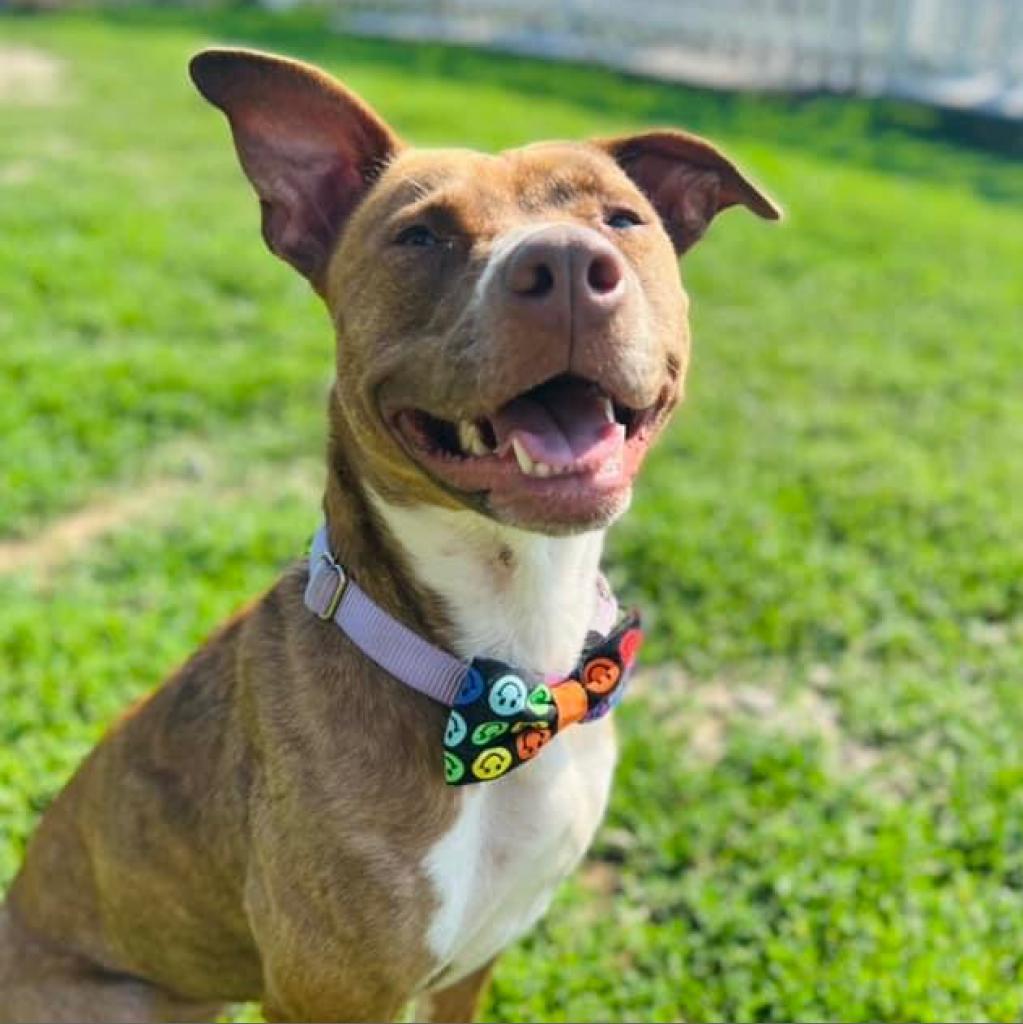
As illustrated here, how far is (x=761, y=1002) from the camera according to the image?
3.51 m

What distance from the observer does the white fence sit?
13.7m

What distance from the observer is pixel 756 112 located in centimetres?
1399

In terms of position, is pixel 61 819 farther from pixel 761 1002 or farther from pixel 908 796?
pixel 908 796

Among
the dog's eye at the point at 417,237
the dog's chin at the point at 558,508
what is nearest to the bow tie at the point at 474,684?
the dog's chin at the point at 558,508

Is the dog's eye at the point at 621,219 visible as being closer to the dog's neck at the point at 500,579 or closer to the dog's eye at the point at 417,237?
the dog's eye at the point at 417,237

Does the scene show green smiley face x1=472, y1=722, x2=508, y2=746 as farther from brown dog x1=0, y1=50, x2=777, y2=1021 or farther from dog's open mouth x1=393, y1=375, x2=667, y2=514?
dog's open mouth x1=393, y1=375, x2=667, y2=514

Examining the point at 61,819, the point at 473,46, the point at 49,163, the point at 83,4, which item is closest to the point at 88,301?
the point at 49,163

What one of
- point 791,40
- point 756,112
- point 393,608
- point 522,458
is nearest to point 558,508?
point 522,458

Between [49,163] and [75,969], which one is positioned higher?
[75,969]

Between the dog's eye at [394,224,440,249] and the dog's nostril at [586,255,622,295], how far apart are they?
441 mm

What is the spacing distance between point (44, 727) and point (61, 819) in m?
1.21

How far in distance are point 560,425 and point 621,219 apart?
1.77ft

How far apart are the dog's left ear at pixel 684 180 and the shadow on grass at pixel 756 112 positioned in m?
9.11

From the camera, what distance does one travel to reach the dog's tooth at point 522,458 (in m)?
2.33
